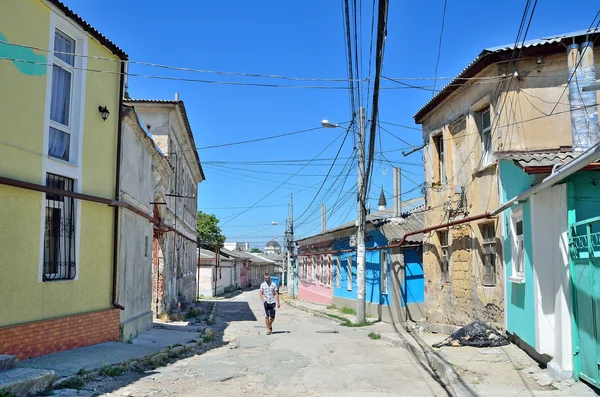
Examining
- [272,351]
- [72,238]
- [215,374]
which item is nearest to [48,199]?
[72,238]

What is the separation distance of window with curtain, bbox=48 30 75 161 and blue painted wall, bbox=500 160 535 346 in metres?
7.95

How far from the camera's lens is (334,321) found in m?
20.4

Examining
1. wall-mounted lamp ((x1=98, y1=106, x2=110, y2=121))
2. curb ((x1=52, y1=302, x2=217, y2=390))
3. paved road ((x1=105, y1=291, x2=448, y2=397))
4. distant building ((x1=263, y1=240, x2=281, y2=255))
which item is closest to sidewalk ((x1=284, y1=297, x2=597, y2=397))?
paved road ((x1=105, y1=291, x2=448, y2=397))

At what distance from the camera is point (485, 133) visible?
12.9m

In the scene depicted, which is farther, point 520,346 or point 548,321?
point 520,346

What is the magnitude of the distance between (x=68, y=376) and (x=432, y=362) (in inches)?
235

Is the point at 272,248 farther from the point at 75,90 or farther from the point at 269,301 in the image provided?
the point at 75,90

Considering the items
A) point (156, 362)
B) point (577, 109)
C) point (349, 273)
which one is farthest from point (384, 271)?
point (156, 362)

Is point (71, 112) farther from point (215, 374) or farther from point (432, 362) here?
point (432, 362)

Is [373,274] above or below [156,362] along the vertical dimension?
above

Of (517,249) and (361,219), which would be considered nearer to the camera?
(517,249)

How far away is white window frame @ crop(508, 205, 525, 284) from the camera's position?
9.59 meters

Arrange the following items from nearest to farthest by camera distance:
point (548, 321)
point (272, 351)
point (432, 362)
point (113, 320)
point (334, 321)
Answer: point (548, 321)
point (432, 362)
point (113, 320)
point (272, 351)
point (334, 321)

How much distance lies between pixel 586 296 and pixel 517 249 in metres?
3.33
